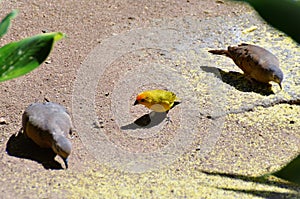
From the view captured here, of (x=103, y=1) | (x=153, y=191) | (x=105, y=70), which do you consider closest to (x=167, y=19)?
(x=103, y=1)

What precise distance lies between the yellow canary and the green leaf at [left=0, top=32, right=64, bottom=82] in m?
1.16

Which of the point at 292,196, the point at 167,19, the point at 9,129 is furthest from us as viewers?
the point at 167,19

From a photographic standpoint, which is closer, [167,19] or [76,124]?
[76,124]

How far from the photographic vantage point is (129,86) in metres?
2.96

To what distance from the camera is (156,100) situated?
2.64 metres

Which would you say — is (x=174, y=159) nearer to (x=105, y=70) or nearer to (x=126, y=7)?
(x=105, y=70)

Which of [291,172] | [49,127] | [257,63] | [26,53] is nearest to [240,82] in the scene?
[257,63]

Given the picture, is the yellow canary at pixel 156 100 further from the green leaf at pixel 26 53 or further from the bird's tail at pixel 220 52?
the green leaf at pixel 26 53

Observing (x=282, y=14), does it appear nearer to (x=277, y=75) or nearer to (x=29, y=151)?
(x=277, y=75)

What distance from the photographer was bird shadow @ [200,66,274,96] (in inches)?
116

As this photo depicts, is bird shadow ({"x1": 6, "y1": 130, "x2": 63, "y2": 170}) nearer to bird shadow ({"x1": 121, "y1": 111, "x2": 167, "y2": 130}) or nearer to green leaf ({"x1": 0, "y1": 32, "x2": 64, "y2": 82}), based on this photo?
bird shadow ({"x1": 121, "y1": 111, "x2": 167, "y2": 130})

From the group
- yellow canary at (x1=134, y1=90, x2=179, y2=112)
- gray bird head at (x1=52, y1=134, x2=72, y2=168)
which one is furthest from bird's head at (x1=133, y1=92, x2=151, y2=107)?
gray bird head at (x1=52, y1=134, x2=72, y2=168)

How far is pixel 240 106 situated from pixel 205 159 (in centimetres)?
47

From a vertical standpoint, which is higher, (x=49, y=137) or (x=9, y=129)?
(x=49, y=137)
